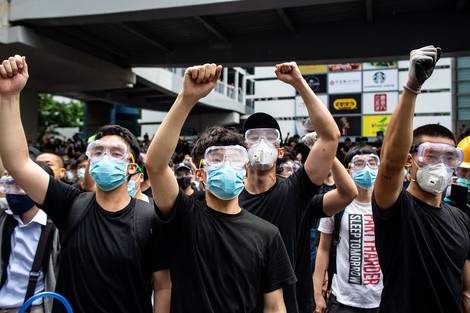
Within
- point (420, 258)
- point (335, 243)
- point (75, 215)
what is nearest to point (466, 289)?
point (420, 258)

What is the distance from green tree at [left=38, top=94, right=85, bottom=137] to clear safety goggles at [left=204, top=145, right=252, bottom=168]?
3945cm

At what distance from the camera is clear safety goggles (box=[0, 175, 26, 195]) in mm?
3250

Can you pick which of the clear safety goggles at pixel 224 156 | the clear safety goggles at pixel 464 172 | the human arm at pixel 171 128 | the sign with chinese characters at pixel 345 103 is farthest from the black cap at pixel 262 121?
the sign with chinese characters at pixel 345 103

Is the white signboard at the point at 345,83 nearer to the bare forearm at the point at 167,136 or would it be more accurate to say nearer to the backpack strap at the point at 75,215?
the backpack strap at the point at 75,215

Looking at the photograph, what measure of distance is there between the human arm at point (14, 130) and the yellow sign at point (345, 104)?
22.5 metres

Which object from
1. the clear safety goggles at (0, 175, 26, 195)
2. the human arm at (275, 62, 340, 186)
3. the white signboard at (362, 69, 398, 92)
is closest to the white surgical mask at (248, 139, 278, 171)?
the human arm at (275, 62, 340, 186)

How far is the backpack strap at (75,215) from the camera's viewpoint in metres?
2.48

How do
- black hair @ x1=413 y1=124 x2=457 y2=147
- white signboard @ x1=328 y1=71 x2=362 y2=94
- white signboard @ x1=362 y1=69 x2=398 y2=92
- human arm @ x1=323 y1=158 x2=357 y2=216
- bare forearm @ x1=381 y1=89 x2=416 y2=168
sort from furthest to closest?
white signboard @ x1=328 y1=71 x2=362 y2=94 < white signboard @ x1=362 y1=69 x2=398 y2=92 < human arm @ x1=323 y1=158 x2=357 y2=216 < black hair @ x1=413 y1=124 x2=457 y2=147 < bare forearm @ x1=381 y1=89 x2=416 y2=168

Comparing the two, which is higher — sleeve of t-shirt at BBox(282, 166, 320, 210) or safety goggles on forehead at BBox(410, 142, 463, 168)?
safety goggles on forehead at BBox(410, 142, 463, 168)

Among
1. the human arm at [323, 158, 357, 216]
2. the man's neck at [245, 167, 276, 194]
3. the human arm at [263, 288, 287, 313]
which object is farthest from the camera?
the human arm at [323, 158, 357, 216]

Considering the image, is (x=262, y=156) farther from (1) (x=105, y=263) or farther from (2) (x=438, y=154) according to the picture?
(1) (x=105, y=263)

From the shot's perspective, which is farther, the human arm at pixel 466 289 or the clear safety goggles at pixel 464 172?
the clear safety goggles at pixel 464 172

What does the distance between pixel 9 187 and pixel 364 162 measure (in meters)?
3.13

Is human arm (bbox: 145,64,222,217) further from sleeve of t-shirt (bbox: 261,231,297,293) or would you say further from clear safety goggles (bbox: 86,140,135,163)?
clear safety goggles (bbox: 86,140,135,163)
